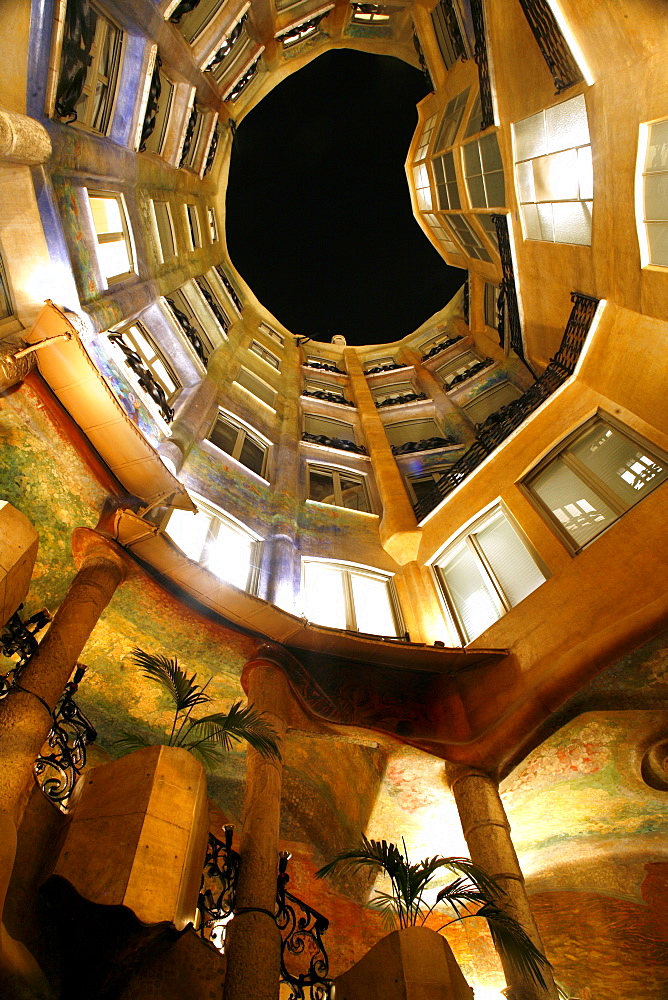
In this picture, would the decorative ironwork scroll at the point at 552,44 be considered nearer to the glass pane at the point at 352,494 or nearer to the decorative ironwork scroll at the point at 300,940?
the glass pane at the point at 352,494

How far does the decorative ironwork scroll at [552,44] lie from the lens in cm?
1063

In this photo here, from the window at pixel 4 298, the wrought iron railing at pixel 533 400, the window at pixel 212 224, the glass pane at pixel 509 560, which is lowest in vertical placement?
the glass pane at pixel 509 560

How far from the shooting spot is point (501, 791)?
29.6 ft

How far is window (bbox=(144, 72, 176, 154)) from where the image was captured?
54.0ft

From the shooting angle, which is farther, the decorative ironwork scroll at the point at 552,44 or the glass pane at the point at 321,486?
the glass pane at the point at 321,486

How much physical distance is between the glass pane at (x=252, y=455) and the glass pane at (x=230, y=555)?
358 centimetres

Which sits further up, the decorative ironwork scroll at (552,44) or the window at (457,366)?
the window at (457,366)

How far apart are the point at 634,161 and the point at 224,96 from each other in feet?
56.8

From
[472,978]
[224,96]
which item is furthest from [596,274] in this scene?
[224,96]

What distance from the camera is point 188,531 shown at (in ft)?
39.6

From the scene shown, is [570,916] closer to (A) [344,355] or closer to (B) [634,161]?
(B) [634,161]

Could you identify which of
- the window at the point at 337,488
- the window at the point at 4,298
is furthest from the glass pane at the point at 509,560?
the window at the point at 4,298

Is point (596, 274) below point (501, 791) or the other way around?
the other way around

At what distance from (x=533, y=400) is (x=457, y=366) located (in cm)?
1135
